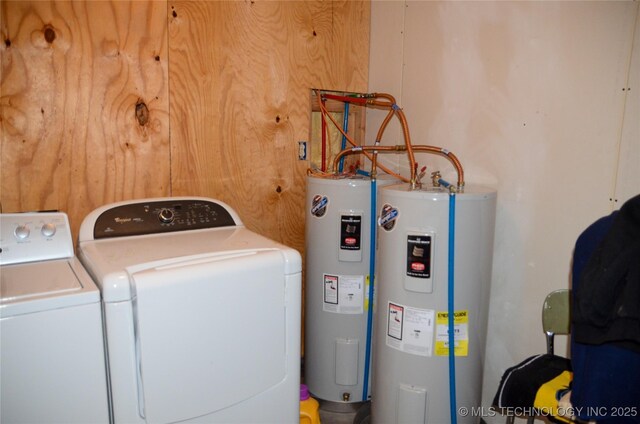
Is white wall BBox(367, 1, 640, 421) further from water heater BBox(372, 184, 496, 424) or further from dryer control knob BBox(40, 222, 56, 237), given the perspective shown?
dryer control knob BBox(40, 222, 56, 237)

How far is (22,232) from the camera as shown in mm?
1309

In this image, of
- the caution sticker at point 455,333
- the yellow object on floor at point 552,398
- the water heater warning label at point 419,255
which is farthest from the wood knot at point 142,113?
the yellow object on floor at point 552,398

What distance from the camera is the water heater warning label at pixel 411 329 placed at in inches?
63.1

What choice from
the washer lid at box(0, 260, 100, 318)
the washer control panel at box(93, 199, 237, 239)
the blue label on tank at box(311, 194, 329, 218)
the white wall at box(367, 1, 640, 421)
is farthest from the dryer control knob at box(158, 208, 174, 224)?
the white wall at box(367, 1, 640, 421)

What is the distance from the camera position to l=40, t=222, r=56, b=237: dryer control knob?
4.43ft

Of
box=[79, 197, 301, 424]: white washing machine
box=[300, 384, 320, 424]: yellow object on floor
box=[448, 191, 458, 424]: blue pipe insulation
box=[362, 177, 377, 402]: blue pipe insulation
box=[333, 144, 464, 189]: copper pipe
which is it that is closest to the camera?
box=[79, 197, 301, 424]: white washing machine

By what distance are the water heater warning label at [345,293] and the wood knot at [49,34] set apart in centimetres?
146

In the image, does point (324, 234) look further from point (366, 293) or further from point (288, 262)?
point (288, 262)

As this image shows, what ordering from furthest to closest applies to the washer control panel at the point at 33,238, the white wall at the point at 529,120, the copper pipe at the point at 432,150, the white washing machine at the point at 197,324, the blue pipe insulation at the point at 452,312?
the copper pipe at the point at 432,150
the blue pipe insulation at the point at 452,312
the white wall at the point at 529,120
the washer control panel at the point at 33,238
the white washing machine at the point at 197,324

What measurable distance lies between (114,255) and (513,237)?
1.46 m

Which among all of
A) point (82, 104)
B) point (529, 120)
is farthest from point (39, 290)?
point (529, 120)

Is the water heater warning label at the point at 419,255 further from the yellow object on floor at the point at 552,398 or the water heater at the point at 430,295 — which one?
the yellow object on floor at the point at 552,398

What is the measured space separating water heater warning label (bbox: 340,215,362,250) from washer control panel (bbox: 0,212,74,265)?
3.50 ft

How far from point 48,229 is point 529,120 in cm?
173
